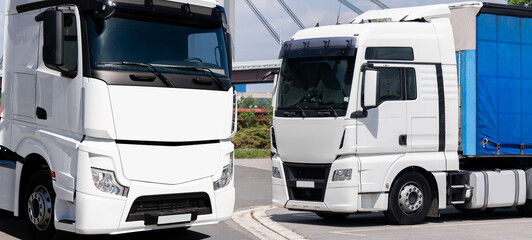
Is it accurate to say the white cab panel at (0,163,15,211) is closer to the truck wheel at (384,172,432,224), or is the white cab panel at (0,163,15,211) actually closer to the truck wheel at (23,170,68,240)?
the truck wheel at (23,170,68,240)

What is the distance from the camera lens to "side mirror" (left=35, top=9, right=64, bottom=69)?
26.8 ft

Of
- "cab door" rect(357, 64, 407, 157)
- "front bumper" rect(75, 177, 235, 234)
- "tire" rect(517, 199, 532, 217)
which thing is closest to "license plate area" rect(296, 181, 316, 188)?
"cab door" rect(357, 64, 407, 157)

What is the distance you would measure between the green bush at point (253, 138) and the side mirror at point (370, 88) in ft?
76.0

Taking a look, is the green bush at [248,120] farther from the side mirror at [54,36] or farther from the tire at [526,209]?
the side mirror at [54,36]

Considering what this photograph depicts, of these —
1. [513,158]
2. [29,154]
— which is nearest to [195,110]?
[29,154]

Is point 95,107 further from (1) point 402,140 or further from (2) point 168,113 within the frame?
(1) point 402,140

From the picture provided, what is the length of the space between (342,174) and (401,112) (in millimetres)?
1376

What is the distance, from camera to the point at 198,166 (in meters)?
8.80

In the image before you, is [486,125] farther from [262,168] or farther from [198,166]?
[262,168]

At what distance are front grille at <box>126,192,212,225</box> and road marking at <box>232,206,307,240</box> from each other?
5.85 ft

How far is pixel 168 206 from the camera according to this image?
861 centimetres

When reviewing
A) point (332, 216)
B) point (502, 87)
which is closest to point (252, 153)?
point (332, 216)

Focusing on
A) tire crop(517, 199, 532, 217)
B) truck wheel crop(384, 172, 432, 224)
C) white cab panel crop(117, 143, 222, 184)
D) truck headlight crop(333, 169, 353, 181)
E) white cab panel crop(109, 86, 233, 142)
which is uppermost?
white cab panel crop(109, 86, 233, 142)

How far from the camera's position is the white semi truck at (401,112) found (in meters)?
11.7
